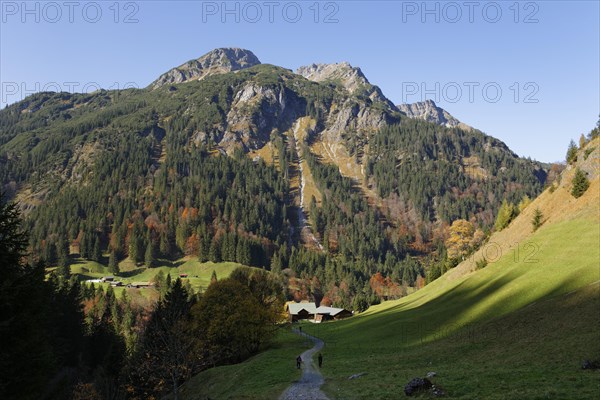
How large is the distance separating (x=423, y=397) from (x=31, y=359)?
2279 cm

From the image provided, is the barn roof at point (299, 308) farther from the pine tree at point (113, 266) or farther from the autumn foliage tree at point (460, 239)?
the pine tree at point (113, 266)

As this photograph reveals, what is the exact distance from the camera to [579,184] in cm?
7256

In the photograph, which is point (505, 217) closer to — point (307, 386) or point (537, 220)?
point (537, 220)

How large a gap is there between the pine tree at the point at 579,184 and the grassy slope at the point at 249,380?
59.8 metres

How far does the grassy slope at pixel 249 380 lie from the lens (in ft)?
125

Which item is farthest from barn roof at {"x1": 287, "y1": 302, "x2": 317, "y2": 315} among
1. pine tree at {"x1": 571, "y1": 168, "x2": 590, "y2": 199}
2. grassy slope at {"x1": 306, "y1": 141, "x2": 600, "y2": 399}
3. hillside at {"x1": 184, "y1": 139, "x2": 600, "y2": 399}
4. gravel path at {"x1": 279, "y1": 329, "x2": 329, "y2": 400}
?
pine tree at {"x1": 571, "y1": 168, "x2": 590, "y2": 199}

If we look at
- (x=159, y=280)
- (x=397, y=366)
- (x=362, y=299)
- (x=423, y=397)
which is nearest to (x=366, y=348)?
(x=397, y=366)

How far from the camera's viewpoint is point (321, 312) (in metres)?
137

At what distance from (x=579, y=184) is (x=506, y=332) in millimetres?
46724

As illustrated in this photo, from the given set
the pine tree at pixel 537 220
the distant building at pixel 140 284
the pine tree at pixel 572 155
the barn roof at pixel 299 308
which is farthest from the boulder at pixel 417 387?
the distant building at pixel 140 284

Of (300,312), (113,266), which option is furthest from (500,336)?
(113,266)

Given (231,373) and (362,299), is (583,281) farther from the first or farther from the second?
(362,299)

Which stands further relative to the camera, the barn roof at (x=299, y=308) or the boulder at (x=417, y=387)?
the barn roof at (x=299, y=308)

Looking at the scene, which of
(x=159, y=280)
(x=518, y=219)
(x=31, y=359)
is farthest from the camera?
(x=159, y=280)
